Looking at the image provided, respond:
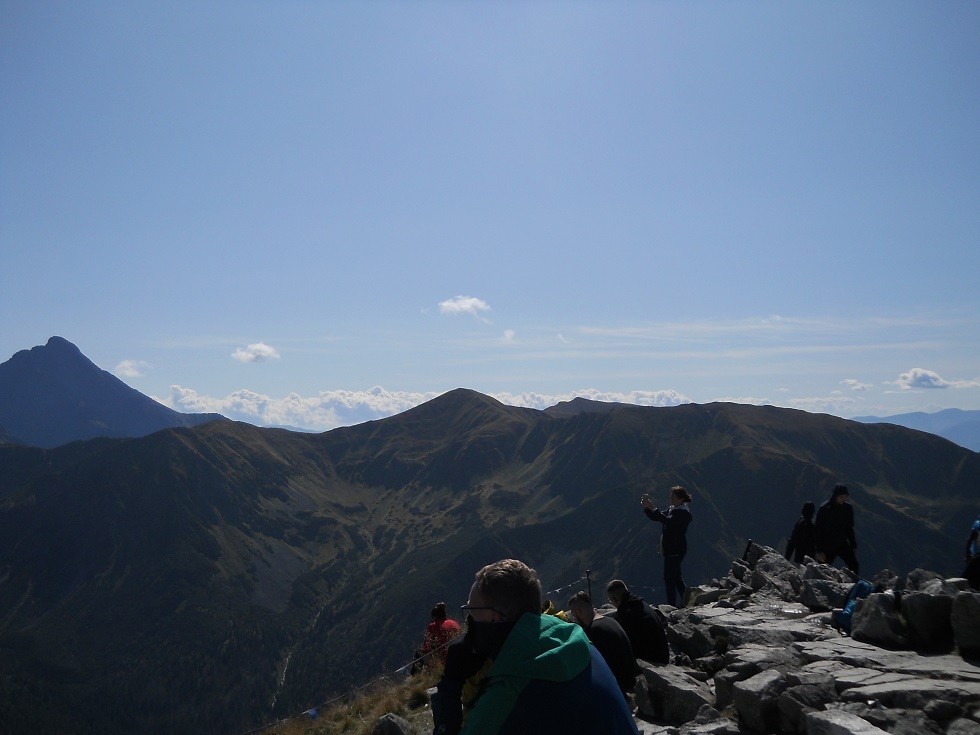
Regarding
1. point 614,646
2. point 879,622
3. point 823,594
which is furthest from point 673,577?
point 614,646

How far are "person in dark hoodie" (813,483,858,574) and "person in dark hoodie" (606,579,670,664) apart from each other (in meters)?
8.58

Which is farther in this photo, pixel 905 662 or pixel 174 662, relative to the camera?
pixel 174 662

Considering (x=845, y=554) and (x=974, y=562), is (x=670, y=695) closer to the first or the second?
(x=974, y=562)

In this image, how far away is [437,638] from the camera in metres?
13.9

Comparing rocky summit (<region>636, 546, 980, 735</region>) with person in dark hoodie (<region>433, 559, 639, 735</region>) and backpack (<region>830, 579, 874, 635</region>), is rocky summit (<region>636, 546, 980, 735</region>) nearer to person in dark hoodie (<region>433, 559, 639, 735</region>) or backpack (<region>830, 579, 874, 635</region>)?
backpack (<region>830, 579, 874, 635</region>)

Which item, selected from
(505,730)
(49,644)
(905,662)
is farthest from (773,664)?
(49,644)

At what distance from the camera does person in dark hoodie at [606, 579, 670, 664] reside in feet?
34.2

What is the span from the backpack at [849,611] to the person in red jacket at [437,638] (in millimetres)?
7045

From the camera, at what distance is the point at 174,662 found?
191 meters

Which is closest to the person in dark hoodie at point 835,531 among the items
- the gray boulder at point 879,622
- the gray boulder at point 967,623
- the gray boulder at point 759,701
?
the gray boulder at point 879,622

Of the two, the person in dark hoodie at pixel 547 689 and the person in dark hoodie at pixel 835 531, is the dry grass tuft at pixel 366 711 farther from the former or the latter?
the person in dark hoodie at pixel 835 531

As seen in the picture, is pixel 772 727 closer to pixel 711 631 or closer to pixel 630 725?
pixel 711 631

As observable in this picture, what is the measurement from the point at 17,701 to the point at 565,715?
701 ft

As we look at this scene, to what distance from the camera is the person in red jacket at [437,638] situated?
13320 millimetres
